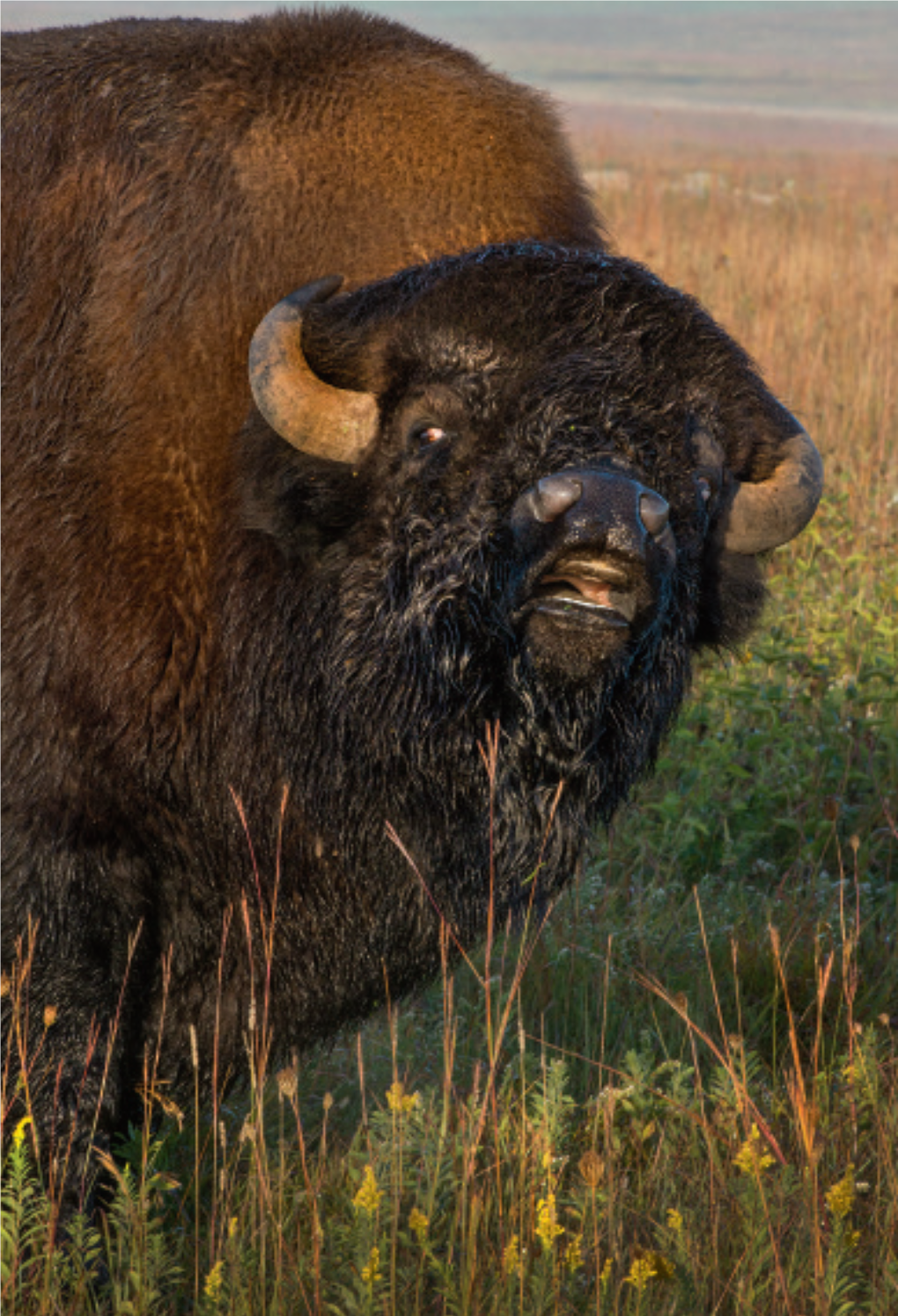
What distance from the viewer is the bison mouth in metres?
2.74

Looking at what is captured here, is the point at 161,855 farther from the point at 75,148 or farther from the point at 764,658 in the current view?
the point at 764,658

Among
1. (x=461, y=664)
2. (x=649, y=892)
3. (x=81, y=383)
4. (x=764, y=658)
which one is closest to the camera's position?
A: (x=461, y=664)

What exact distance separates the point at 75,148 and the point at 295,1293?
268cm

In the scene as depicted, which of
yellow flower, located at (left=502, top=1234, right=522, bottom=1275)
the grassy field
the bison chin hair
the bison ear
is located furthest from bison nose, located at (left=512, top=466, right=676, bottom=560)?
yellow flower, located at (left=502, top=1234, right=522, bottom=1275)

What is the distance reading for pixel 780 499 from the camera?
11.3ft

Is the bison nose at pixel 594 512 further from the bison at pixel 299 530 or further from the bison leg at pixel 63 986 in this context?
the bison leg at pixel 63 986

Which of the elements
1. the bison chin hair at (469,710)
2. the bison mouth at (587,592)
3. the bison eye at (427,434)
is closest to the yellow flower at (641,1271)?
the bison chin hair at (469,710)

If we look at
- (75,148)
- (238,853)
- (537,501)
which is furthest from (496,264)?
(238,853)

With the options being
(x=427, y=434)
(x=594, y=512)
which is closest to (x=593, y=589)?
(x=594, y=512)

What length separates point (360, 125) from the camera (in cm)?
358

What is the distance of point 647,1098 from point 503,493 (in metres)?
1.78

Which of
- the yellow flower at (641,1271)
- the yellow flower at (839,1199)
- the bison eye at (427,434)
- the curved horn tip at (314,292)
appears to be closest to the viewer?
the yellow flower at (641,1271)

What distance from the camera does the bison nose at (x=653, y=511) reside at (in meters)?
2.72

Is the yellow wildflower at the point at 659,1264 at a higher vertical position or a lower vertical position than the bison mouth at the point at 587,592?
Result: lower
